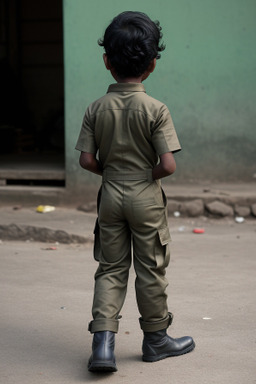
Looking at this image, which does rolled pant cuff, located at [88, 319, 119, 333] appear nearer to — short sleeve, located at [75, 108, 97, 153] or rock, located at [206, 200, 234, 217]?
short sleeve, located at [75, 108, 97, 153]

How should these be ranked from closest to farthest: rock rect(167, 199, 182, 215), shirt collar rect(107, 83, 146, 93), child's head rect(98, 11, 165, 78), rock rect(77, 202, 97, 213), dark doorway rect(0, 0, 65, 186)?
child's head rect(98, 11, 165, 78) < shirt collar rect(107, 83, 146, 93) < rock rect(167, 199, 182, 215) < rock rect(77, 202, 97, 213) < dark doorway rect(0, 0, 65, 186)

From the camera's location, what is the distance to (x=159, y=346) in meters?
3.24

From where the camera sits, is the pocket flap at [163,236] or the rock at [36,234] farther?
the rock at [36,234]

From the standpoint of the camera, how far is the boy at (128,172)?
3002 mm

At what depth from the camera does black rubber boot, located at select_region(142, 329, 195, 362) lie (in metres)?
3.23

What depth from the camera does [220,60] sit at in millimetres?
7336

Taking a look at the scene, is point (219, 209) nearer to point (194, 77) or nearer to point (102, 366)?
point (194, 77)

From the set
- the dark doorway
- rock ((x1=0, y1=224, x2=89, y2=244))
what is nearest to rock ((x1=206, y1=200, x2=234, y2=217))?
rock ((x1=0, y1=224, x2=89, y2=244))

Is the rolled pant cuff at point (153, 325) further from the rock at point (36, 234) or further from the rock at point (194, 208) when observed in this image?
the rock at point (194, 208)

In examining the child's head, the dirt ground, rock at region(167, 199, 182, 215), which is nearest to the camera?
the child's head

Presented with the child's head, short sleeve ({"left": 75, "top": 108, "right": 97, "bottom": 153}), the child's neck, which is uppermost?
the child's head

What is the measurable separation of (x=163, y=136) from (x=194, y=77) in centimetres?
449

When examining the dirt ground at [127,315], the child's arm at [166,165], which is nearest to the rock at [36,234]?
the dirt ground at [127,315]

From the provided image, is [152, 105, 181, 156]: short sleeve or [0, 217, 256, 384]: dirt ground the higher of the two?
[152, 105, 181, 156]: short sleeve
